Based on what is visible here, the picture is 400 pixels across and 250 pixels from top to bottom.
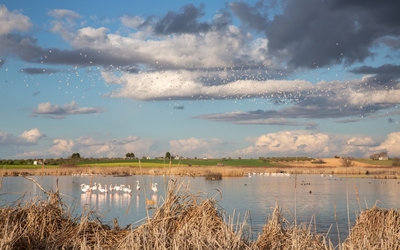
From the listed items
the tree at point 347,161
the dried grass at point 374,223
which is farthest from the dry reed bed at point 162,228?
the tree at point 347,161

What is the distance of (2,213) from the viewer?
762 centimetres

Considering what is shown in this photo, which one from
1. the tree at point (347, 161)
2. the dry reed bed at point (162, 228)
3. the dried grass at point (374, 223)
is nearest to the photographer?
the dry reed bed at point (162, 228)

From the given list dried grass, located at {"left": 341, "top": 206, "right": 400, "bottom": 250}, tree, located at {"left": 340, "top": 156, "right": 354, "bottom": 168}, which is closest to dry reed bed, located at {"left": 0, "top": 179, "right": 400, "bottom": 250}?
dried grass, located at {"left": 341, "top": 206, "right": 400, "bottom": 250}

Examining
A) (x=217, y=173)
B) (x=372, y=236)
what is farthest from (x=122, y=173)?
(x=372, y=236)

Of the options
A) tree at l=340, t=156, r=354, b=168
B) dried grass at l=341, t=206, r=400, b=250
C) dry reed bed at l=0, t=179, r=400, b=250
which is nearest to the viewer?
dry reed bed at l=0, t=179, r=400, b=250

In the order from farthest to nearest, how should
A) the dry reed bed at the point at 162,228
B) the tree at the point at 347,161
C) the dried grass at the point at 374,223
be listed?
the tree at the point at 347,161, the dried grass at the point at 374,223, the dry reed bed at the point at 162,228

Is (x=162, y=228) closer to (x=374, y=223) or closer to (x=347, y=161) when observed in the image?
(x=374, y=223)

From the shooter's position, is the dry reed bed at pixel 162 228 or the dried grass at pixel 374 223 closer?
the dry reed bed at pixel 162 228

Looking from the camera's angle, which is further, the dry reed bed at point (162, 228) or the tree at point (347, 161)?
the tree at point (347, 161)

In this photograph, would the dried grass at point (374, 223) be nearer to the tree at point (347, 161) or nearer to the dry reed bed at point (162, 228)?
the dry reed bed at point (162, 228)

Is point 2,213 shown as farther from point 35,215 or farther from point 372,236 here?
point 372,236

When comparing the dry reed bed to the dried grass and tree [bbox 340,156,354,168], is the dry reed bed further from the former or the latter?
tree [bbox 340,156,354,168]

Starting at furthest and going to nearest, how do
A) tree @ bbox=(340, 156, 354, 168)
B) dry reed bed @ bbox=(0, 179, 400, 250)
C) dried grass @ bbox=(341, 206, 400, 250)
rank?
1. tree @ bbox=(340, 156, 354, 168)
2. dried grass @ bbox=(341, 206, 400, 250)
3. dry reed bed @ bbox=(0, 179, 400, 250)

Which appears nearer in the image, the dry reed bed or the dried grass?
the dry reed bed
